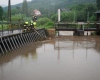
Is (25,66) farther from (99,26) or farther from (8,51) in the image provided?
(99,26)

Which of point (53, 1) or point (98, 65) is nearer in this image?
point (98, 65)

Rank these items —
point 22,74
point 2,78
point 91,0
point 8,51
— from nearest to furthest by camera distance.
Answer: point 2,78, point 22,74, point 8,51, point 91,0

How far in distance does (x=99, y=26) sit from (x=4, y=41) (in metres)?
16.2

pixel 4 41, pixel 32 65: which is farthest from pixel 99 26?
pixel 32 65

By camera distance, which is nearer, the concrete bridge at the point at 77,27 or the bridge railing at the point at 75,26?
the concrete bridge at the point at 77,27

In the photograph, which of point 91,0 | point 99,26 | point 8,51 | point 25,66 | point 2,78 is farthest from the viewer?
point 91,0

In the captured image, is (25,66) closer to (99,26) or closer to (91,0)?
(99,26)

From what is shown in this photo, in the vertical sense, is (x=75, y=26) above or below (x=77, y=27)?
above

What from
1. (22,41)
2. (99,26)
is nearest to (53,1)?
(99,26)

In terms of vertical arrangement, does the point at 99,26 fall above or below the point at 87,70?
above

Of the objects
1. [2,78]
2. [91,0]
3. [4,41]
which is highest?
[91,0]

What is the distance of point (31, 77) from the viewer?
25.7ft

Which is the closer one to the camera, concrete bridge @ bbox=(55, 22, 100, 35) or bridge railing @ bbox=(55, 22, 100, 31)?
concrete bridge @ bbox=(55, 22, 100, 35)

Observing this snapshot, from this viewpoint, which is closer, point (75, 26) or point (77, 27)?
point (75, 26)
